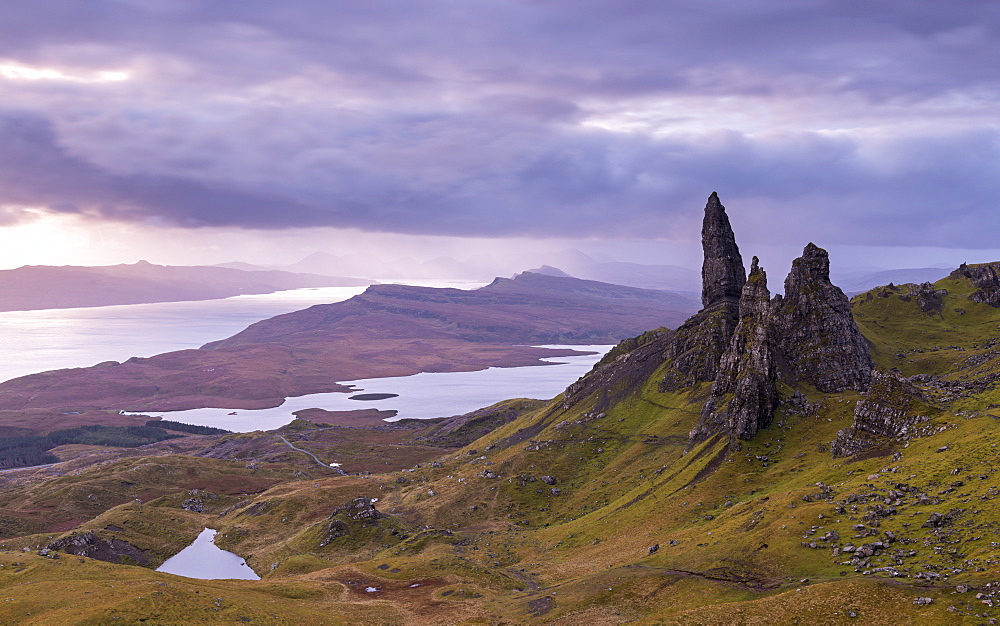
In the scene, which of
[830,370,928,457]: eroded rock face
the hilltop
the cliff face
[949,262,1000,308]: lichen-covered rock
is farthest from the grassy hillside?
the cliff face

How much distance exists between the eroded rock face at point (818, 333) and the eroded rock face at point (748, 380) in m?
6.16

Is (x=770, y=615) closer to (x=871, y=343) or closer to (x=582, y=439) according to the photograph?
(x=582, y=439)

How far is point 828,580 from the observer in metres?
59.8

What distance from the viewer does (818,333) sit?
137 meters

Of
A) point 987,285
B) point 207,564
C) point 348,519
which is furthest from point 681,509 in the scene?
point 987,285

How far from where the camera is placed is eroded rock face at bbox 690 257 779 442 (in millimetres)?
116938

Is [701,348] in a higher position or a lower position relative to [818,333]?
lower

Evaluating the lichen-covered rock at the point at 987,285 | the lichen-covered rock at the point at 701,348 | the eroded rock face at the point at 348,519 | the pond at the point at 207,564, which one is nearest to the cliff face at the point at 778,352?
the lichen-covered rock at the point at 701,348

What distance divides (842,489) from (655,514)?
34.2 meters

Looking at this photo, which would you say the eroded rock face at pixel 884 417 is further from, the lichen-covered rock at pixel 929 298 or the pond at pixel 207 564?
the lichen-covered rock at pixel 929 298

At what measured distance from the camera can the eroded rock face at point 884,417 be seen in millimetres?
88312

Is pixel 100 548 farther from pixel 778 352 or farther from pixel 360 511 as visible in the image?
pixel 778 352

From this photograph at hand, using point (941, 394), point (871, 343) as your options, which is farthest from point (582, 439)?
point (941, 394)

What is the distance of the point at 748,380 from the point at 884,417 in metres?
30.2
